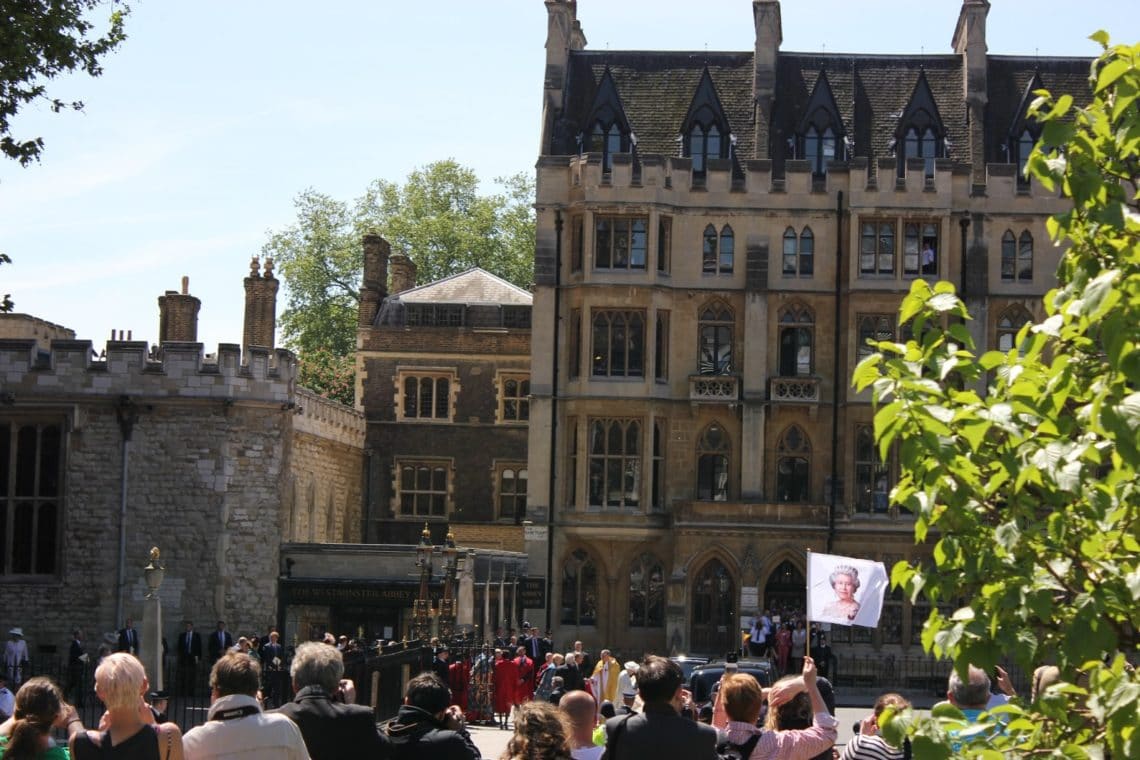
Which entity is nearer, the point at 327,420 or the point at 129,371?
the point at 129,371

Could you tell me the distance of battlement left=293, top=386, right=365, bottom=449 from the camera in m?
38.8

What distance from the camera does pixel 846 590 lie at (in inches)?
576

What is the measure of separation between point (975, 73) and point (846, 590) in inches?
1097

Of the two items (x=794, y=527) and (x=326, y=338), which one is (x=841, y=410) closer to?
(x=794, y=527)

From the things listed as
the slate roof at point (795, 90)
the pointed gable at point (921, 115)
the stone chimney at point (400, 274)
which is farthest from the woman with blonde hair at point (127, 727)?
the stone chimney at point (400, 274)

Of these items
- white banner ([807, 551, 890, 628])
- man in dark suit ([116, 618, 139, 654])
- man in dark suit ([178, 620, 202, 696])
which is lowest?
man in dark suit ([178, 620, 202, 696])

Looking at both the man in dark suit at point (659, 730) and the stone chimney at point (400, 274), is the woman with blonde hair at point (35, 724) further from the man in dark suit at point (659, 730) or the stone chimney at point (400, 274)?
the stone chimney at point (400, 274)

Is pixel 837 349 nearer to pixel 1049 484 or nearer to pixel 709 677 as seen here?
pixel 709 677

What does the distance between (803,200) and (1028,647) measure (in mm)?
33701

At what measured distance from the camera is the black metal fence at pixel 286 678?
2033 centimetres

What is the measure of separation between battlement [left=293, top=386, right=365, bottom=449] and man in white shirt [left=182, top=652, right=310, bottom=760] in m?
28.8

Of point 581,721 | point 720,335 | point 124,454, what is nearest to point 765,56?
point 720,335

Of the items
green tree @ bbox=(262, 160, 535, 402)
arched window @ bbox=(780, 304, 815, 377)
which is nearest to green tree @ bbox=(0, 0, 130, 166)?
arched window @ bbox=(780, 304, 815, 377)

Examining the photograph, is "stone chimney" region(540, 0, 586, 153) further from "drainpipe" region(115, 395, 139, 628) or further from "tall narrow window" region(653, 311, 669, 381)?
"drainpipe" region(115, 395, 139, 628)
